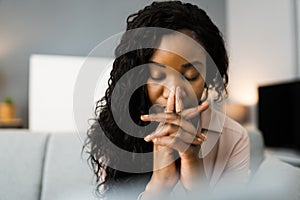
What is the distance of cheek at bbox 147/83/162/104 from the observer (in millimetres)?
264

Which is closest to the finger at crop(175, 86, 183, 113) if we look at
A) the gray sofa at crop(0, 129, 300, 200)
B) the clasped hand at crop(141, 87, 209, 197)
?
the clasped hand at crop(141, 87, 209, 197)

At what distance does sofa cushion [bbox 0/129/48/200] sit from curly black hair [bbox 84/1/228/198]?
367 millimetres

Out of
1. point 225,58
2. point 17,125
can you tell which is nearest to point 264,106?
point 17,125

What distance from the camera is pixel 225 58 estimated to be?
1.00 feet

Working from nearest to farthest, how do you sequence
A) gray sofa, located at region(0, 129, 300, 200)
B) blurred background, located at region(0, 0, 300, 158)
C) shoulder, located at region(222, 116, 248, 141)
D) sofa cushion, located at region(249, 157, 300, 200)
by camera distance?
1. sofa cushion, located at region(249, 157, 300, 200)
2. shoulder, located at region(222, 116, 248, 141)
3. gray sofa, located at region(0, 129, 300, 200)
4. blurred background, located at region(0, 0, 300, 158)

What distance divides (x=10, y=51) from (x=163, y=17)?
215 cm

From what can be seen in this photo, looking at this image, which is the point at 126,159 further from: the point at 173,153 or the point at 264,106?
the point at 264,106

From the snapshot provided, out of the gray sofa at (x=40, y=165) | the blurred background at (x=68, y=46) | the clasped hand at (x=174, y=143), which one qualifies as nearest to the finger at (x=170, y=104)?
the clasped hand at (x=174, y=143)

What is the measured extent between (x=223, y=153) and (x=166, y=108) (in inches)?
4.0

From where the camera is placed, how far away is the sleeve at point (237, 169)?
29cm

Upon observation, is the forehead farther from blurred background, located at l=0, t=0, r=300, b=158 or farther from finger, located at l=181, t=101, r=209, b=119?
blurred background, located at l=0, t=0, r=300, b=158

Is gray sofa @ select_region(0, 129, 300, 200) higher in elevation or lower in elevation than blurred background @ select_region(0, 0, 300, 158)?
lower

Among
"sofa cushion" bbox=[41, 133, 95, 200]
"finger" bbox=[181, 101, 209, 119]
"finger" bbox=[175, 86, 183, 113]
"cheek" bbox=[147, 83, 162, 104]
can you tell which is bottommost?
"sofa cushion" bbox=[41, 133, 95, 200]

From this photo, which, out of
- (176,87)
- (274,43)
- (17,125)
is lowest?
(17,125)
